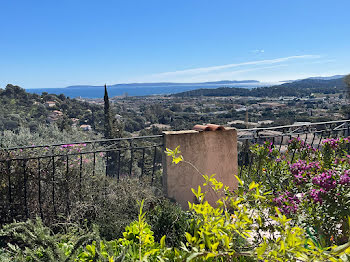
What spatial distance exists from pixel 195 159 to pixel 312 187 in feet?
4.45

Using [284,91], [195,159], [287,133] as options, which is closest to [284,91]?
[284,91]

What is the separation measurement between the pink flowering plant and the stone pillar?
1.93ft

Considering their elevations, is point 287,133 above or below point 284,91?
below

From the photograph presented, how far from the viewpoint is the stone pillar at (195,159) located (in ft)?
10.8

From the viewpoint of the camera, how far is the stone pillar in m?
3.30

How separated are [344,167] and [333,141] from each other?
67cm

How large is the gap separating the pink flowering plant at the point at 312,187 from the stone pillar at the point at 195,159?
0.59 metres

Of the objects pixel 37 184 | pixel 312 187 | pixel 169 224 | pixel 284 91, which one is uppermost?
pixel 284 91

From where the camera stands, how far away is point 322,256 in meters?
0.90

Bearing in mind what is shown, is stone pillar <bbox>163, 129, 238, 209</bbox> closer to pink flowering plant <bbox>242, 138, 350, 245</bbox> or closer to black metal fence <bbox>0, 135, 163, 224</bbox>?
black metal fence <bbox>0, 135, 163, 224</bbox>

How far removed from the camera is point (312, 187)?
2.32 meters

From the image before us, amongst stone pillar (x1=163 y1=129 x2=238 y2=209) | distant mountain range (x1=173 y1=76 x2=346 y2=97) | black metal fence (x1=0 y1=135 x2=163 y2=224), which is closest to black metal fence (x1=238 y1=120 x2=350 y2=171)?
stone pillar (x1=163 y1=129 x2=238 y2=209)

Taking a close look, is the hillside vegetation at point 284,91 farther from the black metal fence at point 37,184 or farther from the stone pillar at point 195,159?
the black metal fence at point 37,184

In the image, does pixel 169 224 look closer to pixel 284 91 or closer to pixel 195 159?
pixel 195 159
